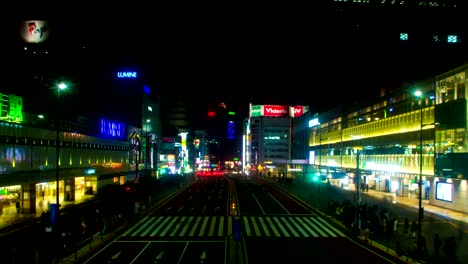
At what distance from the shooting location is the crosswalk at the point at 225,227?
30.5m

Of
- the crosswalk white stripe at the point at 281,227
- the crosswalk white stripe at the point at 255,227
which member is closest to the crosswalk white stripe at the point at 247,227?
the crosswalk white stripe at the point at 255,227

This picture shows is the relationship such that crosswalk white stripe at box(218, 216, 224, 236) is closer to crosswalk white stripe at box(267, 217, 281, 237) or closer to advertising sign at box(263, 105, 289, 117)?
crosswalk white stripe at box(267, 217, 281, 237)

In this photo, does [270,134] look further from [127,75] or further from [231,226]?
[231,226]

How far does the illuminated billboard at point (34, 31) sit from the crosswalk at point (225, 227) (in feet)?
180

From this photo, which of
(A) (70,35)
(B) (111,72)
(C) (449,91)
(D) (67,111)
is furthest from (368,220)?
(B) (111,72)

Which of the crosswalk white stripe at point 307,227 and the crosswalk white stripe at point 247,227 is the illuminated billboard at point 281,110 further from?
the crosswalk white stripe at point 247,227

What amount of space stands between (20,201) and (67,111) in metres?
26.2

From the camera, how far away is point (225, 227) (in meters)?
33.7

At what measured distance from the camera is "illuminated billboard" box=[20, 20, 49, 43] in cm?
7782

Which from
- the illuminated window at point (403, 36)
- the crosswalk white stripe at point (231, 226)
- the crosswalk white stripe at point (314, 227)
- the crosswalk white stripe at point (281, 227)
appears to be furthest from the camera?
the illuminated window at point (403, 36)

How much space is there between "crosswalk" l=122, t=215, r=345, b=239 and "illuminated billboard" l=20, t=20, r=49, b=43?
180 feet

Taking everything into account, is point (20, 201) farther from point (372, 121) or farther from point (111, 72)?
point (111, 72)

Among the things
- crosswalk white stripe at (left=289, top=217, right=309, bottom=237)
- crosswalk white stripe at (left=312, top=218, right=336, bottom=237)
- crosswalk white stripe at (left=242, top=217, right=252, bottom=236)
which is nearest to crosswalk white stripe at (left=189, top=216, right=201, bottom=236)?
crosswalk white stripe at (left=242, top=217, right=252, bottom=236)

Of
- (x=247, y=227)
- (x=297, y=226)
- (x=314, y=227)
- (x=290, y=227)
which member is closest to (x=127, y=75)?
(x=247, y=227)
